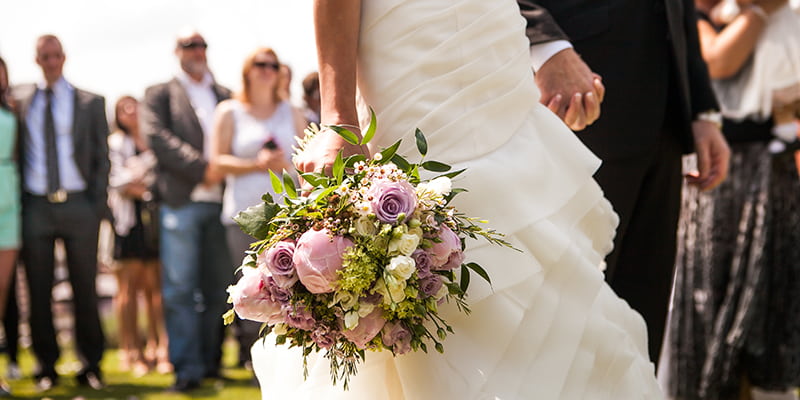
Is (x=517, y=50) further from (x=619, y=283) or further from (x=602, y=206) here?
(x=619, y=283)

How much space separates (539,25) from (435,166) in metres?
0.88

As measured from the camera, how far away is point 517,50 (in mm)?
2293

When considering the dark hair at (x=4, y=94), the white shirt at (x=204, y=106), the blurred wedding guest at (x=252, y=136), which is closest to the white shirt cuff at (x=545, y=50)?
the blurred wedding guest at (x=252, y=136)

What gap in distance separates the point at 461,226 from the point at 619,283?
124 cm

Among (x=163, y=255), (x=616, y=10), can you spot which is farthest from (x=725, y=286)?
(x=163, y=255)

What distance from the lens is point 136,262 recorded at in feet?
27.7

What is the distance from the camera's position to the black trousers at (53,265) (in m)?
7.16

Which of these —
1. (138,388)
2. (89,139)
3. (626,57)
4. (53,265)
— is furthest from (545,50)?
(53,265)

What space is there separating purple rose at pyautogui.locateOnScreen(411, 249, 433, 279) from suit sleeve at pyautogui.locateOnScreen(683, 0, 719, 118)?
1.73 metres

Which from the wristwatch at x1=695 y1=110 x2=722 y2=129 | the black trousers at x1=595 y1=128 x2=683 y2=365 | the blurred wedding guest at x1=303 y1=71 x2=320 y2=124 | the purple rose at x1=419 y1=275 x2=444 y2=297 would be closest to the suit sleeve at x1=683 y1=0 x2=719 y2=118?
the wristwatch at x1=695 y1=110 x2=722 y2=129

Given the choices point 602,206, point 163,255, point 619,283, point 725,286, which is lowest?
point 163,255

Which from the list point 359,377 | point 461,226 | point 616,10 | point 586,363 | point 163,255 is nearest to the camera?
point 461,226

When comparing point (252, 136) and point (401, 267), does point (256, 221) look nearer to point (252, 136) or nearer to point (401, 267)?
point (401, 267)

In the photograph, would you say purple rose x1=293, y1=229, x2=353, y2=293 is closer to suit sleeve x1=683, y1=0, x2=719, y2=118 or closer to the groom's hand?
the groom's hand
